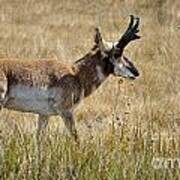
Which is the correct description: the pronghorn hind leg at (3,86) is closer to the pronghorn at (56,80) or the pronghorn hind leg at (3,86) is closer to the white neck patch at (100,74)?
the pronghorn at (56,80)

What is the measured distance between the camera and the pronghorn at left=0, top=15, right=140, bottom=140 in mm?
9477

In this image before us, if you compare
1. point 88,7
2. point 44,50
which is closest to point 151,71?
point 44,50

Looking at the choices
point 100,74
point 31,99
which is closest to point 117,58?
point 100,74

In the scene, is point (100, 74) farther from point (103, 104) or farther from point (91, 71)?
point (103, 104)

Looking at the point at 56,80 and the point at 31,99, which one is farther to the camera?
the point at 56,80

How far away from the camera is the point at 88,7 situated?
978 inches

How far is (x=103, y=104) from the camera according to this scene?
11500 millimetres

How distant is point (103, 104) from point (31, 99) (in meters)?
2.11

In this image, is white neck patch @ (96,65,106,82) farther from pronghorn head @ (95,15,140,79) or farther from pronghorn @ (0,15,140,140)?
pronghorn head @ (95,15,140,79)

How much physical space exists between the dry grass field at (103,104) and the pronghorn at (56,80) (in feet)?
0.89

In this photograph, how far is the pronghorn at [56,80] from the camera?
31.1ft

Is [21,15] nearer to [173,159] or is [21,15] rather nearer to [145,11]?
[145,11]

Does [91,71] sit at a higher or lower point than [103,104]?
higher

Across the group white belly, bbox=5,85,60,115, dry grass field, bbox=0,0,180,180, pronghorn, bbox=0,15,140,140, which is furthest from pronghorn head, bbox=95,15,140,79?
white belly, bbox=5,85,60,115
